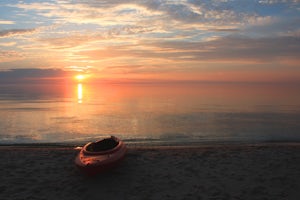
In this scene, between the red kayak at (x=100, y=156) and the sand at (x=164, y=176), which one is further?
the red kayak at (x=100, y=156)

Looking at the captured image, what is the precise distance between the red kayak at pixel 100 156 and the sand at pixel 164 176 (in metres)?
0.40

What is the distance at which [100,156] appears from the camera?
12.3m

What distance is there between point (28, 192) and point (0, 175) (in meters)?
2.65

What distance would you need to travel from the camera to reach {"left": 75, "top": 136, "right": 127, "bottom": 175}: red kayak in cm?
1149

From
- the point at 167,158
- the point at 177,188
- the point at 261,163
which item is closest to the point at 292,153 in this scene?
the point at 261,163

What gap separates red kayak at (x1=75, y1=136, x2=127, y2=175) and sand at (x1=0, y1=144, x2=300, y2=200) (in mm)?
398

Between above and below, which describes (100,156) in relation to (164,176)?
above

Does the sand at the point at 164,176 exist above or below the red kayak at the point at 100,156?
below

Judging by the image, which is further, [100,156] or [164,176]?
[100,156]

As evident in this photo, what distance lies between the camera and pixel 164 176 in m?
11.9

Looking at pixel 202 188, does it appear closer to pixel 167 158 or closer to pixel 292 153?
pixel 167 158

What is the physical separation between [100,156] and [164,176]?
9.11 ft

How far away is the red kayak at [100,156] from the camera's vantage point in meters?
11.5

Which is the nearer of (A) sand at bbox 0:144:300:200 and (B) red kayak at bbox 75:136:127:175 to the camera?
(A) sand at bbox 0:144:300:200
